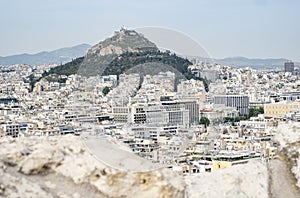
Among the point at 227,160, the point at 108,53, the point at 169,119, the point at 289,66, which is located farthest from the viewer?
the point at 289,66

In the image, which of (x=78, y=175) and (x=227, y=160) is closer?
(x=78, y=175)

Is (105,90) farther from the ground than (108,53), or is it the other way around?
(108,53)

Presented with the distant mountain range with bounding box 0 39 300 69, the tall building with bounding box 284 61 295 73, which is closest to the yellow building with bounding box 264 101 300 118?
the distant mountain range with bounding box 0 39 300 69

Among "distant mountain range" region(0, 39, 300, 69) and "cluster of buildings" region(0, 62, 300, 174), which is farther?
"distant mountain range" region(0, 39, 300, 69)

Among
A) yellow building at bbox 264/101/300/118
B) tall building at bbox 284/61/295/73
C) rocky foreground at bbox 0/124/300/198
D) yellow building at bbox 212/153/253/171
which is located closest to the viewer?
rocky foreground at bbox 0/124/300/198

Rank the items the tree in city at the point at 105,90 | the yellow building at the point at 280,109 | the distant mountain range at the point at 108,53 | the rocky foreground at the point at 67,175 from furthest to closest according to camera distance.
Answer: the yellow building at the point at 280,109 → the tree in city at the point at 105,90 → the distant mountain range at the point at 108,53 → the rocky foreground at the point at 67,175

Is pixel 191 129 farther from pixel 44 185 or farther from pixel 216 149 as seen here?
pixel 216 149

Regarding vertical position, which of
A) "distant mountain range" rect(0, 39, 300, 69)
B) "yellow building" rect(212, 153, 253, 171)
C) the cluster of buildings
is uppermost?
"distant mountain range" rect(0, 39, 300, 69)

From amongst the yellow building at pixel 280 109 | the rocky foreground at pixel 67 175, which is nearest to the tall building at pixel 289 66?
the yellow building at pixel 280 109

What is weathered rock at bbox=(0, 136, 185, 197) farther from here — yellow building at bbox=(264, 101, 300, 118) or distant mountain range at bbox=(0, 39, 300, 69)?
yellow building at bbox=(264, 101, 300, 118)

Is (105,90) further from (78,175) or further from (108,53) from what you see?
(78,175)

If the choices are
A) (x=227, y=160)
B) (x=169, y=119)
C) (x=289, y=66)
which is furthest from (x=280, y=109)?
(x=289, y=66)

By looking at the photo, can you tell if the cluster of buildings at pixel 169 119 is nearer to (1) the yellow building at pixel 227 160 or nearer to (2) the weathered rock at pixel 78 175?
(1) the yellow building at pixel 227 160
